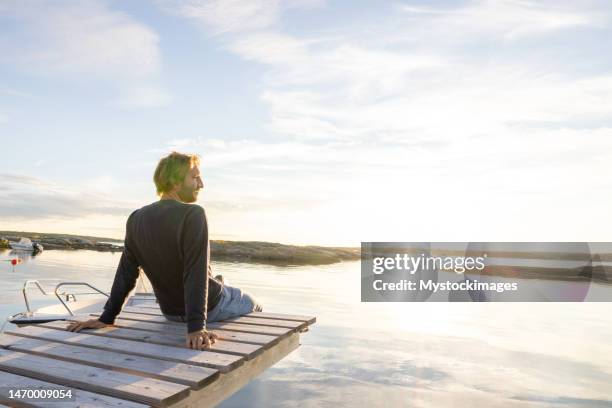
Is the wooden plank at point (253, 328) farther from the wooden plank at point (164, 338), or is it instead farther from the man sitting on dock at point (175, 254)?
the wooden plank at point (164, 338)

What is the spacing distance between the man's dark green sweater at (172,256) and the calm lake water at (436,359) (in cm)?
426

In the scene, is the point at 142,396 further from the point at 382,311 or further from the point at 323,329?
the point at 382,311

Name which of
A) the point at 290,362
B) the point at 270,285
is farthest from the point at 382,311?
the point at 290,362

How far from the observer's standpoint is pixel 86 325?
17.1 feet

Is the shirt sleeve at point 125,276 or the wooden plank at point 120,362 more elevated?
the shirt sleeve at point 125,276

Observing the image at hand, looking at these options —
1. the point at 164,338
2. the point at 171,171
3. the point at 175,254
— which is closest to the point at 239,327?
the point at 164,338

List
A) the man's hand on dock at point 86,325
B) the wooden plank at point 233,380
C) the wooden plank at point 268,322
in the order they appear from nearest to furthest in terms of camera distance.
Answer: the wooden plank at point 233,380
the man's hand on dock at point 86,325
the wooden plank at point 268,322

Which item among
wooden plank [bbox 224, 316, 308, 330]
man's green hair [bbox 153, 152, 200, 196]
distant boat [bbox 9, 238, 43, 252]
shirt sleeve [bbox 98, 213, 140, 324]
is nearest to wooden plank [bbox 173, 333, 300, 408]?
wooden plank [bbox 224, 316, 308, 330]

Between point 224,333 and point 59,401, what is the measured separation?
7.16 ft

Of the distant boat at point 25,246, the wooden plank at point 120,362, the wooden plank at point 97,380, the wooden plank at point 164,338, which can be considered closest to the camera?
the wooden plank at point 97,380

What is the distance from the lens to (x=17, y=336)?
4824 mm

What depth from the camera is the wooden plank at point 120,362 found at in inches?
142

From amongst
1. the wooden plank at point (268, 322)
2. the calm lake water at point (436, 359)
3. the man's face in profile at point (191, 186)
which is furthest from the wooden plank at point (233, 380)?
the calm lake water at point (436, 359)

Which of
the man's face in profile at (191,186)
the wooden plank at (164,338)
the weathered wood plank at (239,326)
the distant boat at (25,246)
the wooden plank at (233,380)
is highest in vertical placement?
the man's face in profile at (191,186)
